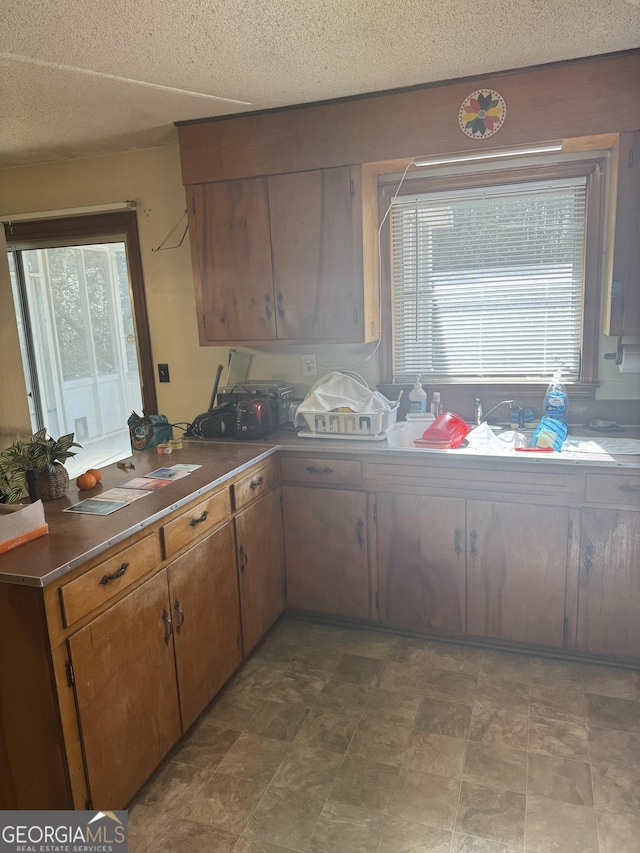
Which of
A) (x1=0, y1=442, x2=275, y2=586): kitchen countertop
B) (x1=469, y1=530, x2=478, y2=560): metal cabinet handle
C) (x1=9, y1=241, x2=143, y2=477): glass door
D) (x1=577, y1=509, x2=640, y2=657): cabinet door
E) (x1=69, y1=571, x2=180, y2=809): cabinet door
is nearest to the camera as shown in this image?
(x1=0, y1=442, x2=275, y2=586): kitchen countertop

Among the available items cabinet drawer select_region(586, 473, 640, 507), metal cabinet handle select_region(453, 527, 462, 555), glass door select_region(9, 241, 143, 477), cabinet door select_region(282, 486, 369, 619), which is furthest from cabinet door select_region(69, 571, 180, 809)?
glass door select_region(9, 241, 143, 477)

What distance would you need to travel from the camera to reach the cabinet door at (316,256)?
8.98ft

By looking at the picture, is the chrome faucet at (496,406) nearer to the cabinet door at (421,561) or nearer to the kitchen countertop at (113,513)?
the cabinet door at (421,561)

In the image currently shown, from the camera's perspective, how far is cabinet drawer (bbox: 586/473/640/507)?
2.28 meters

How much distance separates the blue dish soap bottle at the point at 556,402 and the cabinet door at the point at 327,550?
A: 954 millimetres

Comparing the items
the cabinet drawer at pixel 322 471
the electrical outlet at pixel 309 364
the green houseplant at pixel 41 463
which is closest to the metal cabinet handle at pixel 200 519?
the green houseplant at pixel 41 463

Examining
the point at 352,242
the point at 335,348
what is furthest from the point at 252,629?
the point at 352,242

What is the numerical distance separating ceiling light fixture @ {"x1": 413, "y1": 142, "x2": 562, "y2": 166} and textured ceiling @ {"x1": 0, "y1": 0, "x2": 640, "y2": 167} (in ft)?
0.99

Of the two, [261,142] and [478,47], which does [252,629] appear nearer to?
[261,142]

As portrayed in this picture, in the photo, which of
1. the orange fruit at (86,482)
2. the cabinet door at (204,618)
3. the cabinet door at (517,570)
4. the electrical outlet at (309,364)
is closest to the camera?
the cabinet door at (204,618)

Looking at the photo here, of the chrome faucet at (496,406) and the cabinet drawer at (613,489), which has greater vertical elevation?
the chrome faucet at (496,406)

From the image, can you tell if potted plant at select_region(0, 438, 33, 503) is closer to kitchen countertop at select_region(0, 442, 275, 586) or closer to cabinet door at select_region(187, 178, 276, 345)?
kitchen countertop at select_region(0, 442, 275, 586)

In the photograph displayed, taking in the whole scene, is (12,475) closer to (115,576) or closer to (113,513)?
(113,513)

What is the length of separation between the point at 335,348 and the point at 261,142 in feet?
3.45
